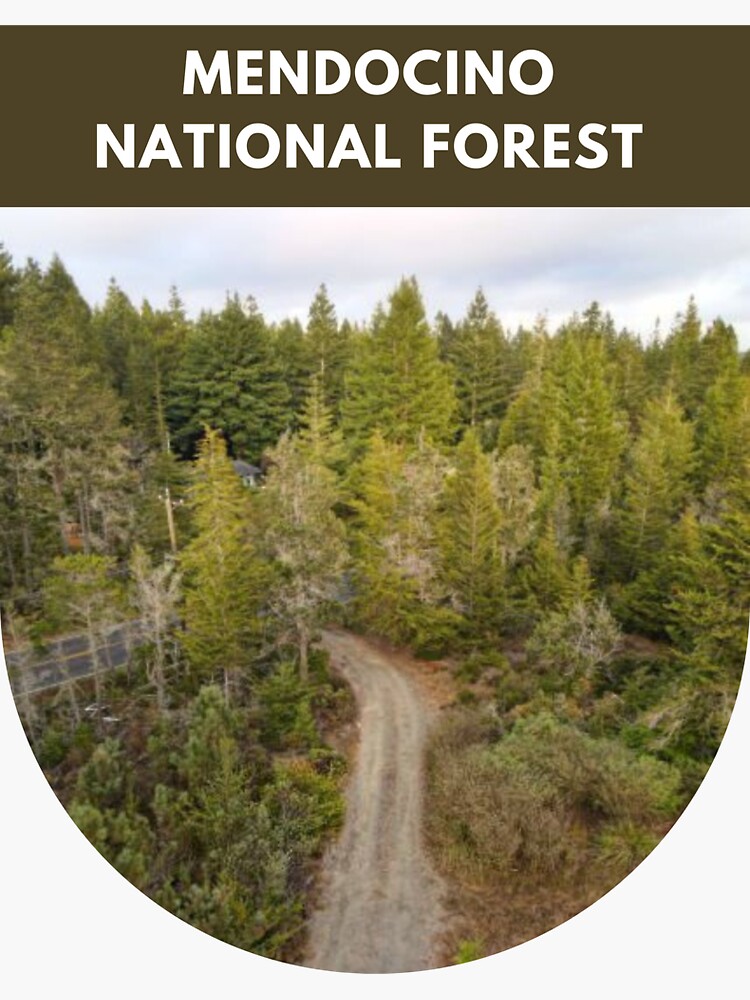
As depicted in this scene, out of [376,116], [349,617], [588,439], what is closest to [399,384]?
[349,617]

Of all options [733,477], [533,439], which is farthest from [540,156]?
[533,439]

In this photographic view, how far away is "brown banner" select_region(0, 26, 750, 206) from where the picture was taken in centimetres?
786

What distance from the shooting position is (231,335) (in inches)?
452

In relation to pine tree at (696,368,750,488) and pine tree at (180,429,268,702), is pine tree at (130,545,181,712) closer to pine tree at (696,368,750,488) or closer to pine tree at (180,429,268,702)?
pine tree at (180,429,268,702)

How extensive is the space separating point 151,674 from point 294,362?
6.29 m

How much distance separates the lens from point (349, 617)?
15.3 m

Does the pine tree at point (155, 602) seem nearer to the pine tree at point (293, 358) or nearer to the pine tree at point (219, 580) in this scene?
the pine tree at point (219, 580)

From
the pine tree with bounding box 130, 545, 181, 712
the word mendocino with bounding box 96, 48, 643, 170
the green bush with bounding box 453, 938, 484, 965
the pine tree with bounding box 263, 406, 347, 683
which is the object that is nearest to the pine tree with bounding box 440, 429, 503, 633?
the pine tree with bounding box 263, 406, 347, 683

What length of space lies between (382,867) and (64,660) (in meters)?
6.40

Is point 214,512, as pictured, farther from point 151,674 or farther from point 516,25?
point 516,25

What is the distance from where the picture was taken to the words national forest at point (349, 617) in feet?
30.6

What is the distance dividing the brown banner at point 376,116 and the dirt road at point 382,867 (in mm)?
8523

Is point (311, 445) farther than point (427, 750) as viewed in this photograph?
Yes

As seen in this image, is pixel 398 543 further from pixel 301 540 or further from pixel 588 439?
pixel 588 439
